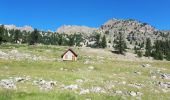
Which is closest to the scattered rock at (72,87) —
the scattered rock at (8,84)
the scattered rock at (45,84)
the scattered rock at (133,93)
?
the scattered rock at (45,84)

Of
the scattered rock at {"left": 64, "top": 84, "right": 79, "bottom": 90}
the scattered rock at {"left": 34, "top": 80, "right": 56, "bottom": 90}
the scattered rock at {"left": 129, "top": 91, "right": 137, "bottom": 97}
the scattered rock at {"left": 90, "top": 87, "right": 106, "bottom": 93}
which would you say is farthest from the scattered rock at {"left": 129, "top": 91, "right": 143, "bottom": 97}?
the scattered rock at {"left": 34, "top": 80, "right": 56, "bottom": 90}

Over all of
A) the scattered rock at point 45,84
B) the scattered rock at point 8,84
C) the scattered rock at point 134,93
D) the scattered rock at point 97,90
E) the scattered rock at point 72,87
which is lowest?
the scattered rock at point 134,93

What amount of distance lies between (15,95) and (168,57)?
140 metres

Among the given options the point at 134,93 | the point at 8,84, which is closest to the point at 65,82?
the point at 8,84

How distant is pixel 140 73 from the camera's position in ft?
192

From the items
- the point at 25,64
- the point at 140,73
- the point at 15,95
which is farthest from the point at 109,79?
the point at 15,95

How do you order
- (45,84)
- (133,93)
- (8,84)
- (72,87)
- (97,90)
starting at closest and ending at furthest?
(8,84)
(133,93)
(97,90)
(72,87)
(45,84)

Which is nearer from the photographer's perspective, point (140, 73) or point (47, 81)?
point (47, 81)

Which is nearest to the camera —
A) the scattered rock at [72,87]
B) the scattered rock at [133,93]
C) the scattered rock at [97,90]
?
the scattered rock at [133,93]

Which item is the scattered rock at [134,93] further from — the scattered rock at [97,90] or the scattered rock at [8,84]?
the scattered rock at [8,84]

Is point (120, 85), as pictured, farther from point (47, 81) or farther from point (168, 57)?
point (168, 57)

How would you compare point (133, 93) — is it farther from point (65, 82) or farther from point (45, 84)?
point (45, 84)

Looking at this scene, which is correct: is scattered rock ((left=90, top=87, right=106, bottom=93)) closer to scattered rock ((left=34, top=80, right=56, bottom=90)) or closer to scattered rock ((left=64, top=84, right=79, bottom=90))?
scattered rock ((left=64, top=84, right=79, bottom=90))

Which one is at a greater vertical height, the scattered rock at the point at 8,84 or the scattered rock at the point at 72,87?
the scattered rock at the point at 8,84
